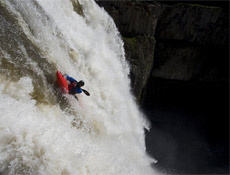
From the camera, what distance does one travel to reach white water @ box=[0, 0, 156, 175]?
167 inches

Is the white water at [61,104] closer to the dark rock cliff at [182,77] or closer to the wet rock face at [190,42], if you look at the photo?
the dark rock cliff at [182,77]

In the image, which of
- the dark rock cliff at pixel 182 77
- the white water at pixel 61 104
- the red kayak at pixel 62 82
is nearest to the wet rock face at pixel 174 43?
the dark rock cliff at pixel 182 77

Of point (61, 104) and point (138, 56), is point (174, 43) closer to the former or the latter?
point (138, 56)

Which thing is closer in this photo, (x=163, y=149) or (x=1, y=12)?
(x=1, y=12)

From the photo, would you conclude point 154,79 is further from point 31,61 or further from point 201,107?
point 31,61

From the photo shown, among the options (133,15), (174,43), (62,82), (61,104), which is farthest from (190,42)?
(61,104)

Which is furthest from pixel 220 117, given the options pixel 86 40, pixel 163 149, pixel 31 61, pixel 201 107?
pixel 31 61

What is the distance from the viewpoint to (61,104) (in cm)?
583

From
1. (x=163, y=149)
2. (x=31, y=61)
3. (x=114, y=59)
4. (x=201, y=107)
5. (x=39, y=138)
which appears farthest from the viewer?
(x=201, y=107)

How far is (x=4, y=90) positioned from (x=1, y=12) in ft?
5.70

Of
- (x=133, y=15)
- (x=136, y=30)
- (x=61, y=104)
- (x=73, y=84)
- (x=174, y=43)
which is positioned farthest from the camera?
(x=174, y=43)

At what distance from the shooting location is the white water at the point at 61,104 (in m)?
4.25

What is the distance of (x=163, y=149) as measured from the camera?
14.3m

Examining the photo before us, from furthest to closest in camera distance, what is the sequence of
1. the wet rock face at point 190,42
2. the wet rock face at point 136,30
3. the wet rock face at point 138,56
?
1. the wet rock face at point 190,42
2. the wet rock face at point 138,56
3. the wet rock face at point 136,30
